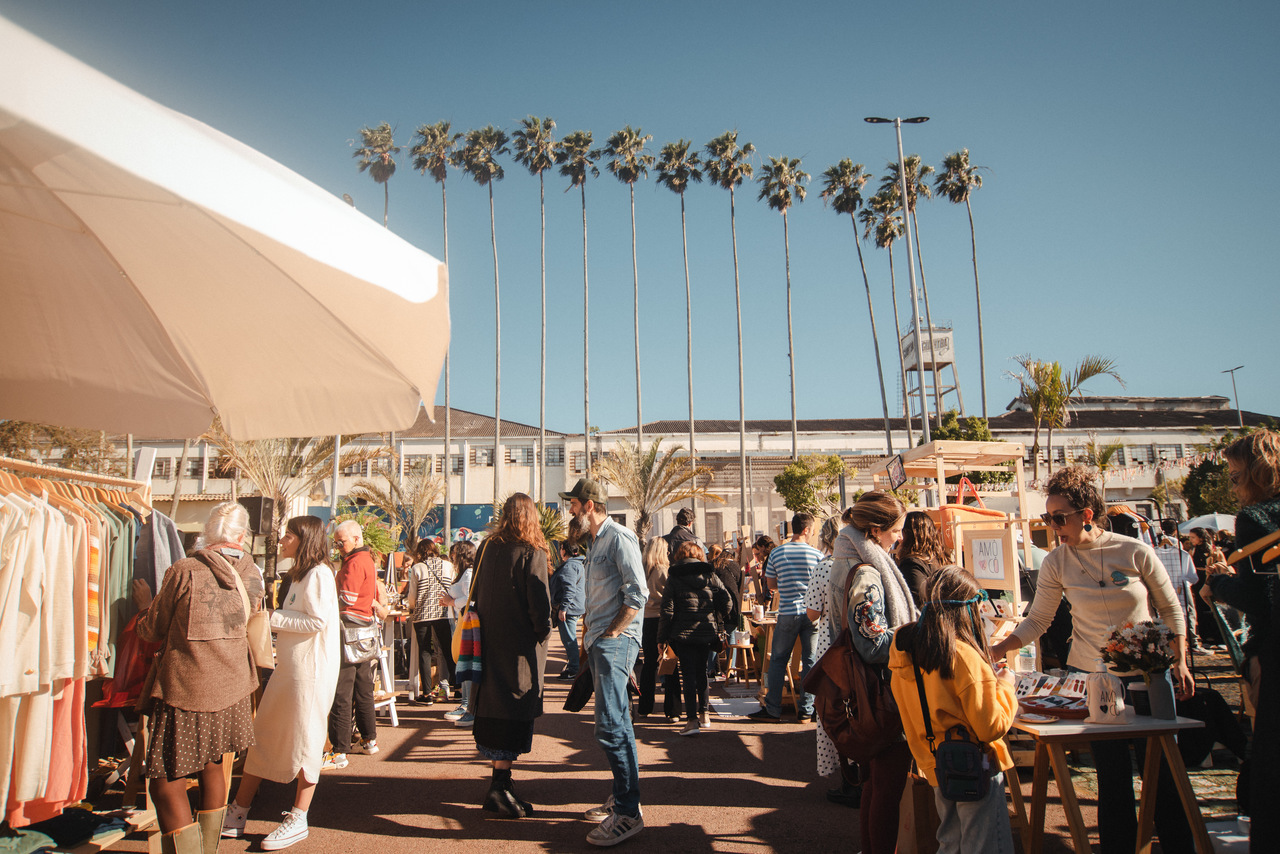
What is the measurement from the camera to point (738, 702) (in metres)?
8.91

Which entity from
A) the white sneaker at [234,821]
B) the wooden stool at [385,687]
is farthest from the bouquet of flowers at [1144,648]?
the wooden stool at [385,687]

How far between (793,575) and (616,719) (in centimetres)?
343

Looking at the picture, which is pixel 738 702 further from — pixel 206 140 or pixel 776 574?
pixel 206 140

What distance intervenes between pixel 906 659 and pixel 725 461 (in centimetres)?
4057

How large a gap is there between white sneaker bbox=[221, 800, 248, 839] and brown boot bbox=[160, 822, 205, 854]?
3.09ft

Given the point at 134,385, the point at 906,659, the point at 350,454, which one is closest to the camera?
the point at 906,659

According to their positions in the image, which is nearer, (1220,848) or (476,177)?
(1220,848)

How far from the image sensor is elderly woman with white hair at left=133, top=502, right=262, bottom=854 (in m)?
3.52

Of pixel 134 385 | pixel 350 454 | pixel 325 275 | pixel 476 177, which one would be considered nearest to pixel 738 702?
pixel 134 385

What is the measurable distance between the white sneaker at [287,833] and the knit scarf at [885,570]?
353 centimetres

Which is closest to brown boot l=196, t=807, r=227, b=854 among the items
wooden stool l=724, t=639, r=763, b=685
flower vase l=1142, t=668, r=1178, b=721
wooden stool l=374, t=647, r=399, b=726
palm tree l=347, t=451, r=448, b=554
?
wooden stool l=374, t=647, r=399, b=726

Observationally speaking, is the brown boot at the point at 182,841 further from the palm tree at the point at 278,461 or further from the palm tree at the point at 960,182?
the palm tree at the point at 960,182

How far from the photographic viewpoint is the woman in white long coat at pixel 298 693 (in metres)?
4.42

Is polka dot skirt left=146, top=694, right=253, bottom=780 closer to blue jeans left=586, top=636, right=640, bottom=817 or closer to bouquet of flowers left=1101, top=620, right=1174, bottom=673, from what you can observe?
blue jeans left=586, top=636, right=640, bottom=817
